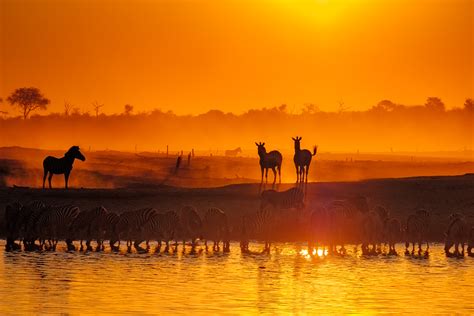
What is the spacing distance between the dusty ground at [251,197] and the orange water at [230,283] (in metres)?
13.4

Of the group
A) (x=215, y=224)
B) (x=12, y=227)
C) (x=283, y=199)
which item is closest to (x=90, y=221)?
(x=12, y=227)

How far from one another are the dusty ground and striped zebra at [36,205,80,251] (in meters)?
11.0

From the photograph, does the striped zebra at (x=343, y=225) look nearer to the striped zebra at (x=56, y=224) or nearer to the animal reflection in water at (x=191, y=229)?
the animal reflection in water at (x=191, y=229)

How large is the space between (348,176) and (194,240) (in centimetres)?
6185

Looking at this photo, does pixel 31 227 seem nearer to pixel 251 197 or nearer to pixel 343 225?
pixel 343 225

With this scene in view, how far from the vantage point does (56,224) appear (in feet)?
151

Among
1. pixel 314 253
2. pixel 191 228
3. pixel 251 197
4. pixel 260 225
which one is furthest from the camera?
pixel 251 197

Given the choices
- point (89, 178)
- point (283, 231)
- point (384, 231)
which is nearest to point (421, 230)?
point (384, 231)

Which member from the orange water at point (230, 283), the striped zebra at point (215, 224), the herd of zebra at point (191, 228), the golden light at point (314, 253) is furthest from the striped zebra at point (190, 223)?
the golden light at point (314, 253)

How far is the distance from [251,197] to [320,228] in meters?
12.1

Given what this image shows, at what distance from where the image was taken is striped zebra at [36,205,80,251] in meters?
46.1

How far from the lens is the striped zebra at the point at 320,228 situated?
153ft

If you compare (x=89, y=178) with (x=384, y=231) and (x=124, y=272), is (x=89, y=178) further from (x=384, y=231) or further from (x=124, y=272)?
(x=124, y=272)

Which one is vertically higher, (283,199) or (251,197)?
(251,197)
